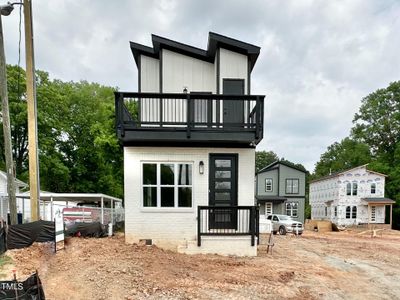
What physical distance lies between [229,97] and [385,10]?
35.9 feet

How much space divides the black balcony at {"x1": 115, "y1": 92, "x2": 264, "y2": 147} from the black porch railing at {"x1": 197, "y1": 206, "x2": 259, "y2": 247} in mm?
2091

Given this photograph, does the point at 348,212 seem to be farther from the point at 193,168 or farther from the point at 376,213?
the point at 193,168

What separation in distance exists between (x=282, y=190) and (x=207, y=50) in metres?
25.6

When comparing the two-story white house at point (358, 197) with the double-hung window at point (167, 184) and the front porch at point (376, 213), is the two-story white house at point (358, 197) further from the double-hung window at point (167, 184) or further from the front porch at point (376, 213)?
the double-hung window at point (167, 184)

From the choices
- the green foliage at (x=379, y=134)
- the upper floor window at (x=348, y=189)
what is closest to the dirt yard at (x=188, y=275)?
the upper floor window at (x=348, y=189)

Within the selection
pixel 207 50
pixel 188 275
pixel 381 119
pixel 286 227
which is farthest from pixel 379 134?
pixel 188 275

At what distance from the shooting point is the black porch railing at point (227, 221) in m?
8.53

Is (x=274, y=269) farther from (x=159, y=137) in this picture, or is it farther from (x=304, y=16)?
(x=304, y=16)

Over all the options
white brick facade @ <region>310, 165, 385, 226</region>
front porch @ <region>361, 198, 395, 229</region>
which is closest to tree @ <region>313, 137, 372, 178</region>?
white brick facade @ <region>310, 165, 385, 226</region>

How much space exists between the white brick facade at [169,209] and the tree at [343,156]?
39044 mm

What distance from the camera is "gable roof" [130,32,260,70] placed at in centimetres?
960

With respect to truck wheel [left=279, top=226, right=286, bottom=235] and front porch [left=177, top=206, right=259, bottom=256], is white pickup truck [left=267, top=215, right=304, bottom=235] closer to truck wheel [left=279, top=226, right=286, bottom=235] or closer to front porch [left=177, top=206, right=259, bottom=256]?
truck wheel [left=279, top=226, right=286, bottom=235]

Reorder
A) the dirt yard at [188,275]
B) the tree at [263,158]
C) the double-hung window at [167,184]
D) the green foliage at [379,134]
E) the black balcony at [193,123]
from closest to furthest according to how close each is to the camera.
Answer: the dirt yard at [188,275] < the black balcony at [193,123] < the double-hung window at [167,184] < the green foliage at [379,134] < the tree at [263,158]

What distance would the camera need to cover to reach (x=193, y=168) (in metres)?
9.12
